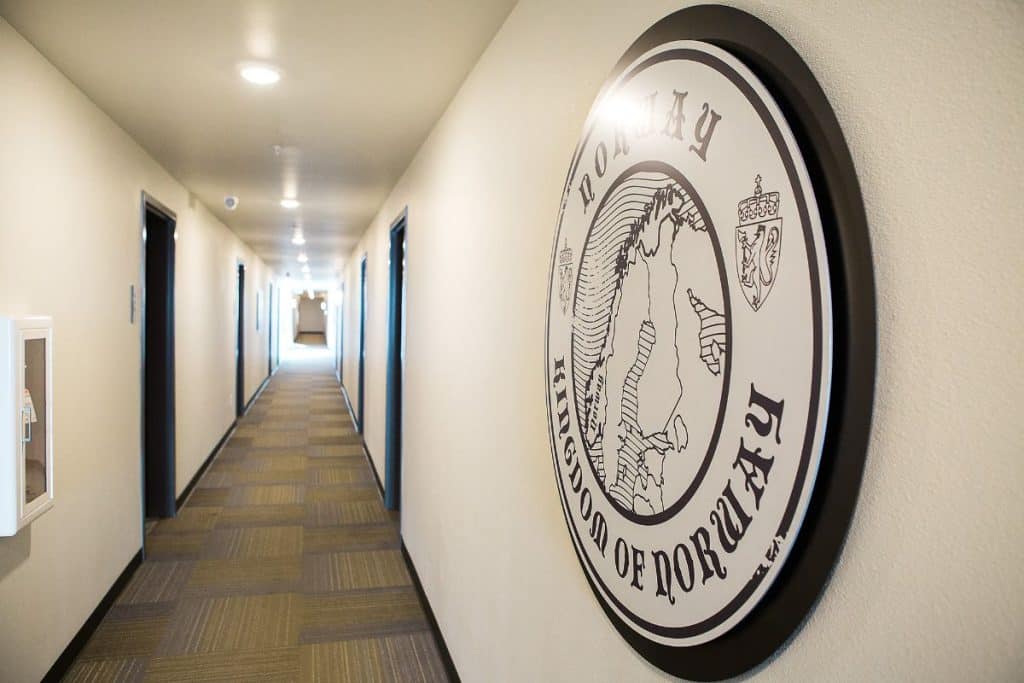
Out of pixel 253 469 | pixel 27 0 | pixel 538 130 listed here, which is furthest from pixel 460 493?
pixel 253 469

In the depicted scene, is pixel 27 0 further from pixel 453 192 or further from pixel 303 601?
pixel 303 601

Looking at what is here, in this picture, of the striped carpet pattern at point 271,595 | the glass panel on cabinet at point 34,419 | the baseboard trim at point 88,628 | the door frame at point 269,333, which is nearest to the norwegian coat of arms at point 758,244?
the glass panel on cabinet at point 34,419

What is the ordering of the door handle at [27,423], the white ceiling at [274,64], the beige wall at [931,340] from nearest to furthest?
the beige wall at [931,340] → the white ceiling at [274,64] → the door handle at [27,423]

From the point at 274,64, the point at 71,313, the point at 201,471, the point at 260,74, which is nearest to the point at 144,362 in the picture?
the point at 71,313

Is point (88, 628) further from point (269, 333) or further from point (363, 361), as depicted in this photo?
point (269, 333)

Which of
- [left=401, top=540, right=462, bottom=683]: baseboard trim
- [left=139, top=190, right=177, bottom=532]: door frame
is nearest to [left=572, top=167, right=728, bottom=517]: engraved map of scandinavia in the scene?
[left=401, top=540, right=462, bottom=683]: baseboard trim

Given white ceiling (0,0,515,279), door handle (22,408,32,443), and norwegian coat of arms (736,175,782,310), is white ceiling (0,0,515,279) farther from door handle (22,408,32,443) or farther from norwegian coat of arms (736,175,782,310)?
norwegian coat of arms (736,175,782,310)

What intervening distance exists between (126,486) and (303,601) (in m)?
1.07

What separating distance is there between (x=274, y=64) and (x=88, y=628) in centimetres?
235

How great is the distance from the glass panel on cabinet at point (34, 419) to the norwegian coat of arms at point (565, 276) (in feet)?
5.65

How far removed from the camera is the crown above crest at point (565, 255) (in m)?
1.35

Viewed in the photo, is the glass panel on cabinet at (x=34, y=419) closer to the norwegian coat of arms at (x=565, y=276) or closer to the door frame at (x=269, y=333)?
the norwegian coat of arms at (x=565, y=276)

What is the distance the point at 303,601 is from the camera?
10.7 ft

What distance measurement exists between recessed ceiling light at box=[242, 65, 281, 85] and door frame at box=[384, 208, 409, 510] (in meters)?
2.03
